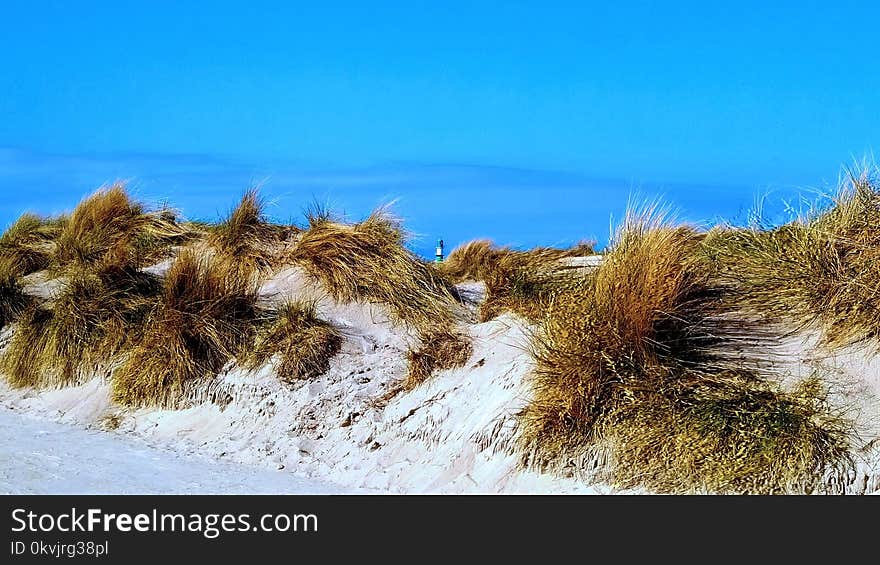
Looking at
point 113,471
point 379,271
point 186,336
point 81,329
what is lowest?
point 113,471

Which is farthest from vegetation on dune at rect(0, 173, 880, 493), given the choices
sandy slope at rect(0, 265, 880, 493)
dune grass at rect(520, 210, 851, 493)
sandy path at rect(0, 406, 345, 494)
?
sandy path at rect(0, 406, 345, 494)

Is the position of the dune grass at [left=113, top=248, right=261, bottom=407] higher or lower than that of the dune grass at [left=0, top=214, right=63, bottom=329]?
lower

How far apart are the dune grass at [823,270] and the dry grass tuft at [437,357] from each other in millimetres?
2359

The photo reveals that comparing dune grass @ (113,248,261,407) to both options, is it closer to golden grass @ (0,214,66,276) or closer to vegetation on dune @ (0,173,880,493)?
vegetation on dune @ (0,173,880,493)

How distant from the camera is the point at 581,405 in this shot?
21.7ft

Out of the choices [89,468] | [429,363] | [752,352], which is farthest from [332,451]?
[752,352]

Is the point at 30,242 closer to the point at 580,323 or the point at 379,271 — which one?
the point at 379,271

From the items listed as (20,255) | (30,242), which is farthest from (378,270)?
(30,242)

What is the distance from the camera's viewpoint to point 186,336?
9.70 m

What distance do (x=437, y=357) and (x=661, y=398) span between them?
2.63m

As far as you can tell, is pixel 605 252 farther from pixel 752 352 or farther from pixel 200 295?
pixel 200 295

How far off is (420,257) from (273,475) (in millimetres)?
4131

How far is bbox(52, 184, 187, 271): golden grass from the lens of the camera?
12617mm

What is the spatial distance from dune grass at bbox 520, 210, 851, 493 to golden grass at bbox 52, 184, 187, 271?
23.2 feet
